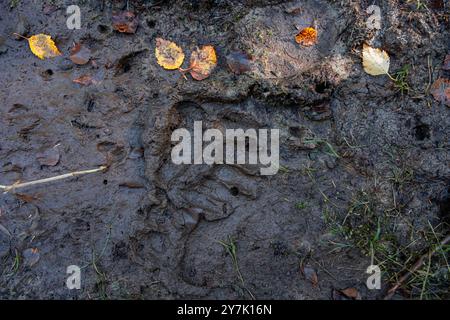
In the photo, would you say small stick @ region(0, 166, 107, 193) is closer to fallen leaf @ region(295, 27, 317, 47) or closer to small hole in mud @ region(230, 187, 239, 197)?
small hole in mud @ region(230, 187, 239, 197)

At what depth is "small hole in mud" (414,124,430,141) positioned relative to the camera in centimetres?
246

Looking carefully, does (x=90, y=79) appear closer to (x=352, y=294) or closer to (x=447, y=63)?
(x=352, y=294)

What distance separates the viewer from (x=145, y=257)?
7.86ft

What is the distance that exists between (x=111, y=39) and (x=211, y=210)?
1.11 metres

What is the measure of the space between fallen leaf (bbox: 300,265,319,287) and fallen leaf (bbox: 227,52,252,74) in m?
1.11

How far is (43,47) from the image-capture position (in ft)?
8.35

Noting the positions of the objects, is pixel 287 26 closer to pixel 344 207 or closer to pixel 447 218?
pixel 344 207

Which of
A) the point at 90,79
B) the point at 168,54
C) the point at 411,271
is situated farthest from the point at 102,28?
the point at 411,271

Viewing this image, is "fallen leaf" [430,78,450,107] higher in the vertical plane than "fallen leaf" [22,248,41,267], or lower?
higher

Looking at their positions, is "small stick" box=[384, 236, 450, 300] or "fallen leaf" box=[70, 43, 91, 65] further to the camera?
"fallen leaf" box=[70, 43, 91, 65]

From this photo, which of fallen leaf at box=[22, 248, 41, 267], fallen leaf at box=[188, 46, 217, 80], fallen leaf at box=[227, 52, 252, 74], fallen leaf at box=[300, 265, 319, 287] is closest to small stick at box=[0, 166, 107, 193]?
fallen leaf at box=[22, 248, 41, 267]

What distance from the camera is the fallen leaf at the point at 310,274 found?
2381mm

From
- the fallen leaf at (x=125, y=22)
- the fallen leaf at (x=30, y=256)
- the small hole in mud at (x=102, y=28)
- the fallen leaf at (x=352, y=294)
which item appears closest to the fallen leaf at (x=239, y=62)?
the fallen leaf at (x=125, y=22)
